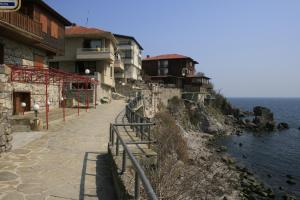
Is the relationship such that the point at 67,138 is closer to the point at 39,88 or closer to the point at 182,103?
the point at 39,88

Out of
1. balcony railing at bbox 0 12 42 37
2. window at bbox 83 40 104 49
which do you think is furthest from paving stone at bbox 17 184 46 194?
window at bbox 83 40 104 49

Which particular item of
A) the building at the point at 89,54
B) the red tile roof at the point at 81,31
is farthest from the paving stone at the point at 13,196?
the red tile roof at the point at 81,31

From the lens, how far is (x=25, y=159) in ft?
31.0

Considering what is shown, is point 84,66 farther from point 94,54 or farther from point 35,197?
point 35,197

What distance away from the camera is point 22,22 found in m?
18.8

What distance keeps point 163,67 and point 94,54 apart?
3880 cm

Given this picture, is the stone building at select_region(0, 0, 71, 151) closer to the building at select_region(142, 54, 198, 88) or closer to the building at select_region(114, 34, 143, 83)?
the building at select_region(114, 34, 143, 83)

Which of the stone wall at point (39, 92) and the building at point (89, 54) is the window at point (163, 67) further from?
the stone wall at point (39, 92)

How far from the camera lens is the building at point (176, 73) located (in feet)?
220

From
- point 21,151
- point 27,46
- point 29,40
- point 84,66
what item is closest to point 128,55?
point 84,66

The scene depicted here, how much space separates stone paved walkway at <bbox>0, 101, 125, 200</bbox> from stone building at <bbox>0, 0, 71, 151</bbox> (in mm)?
5506

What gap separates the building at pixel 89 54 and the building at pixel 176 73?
28475 millimetres

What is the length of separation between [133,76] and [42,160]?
47.4 m

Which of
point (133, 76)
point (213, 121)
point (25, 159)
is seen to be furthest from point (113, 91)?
point (25, 159)
